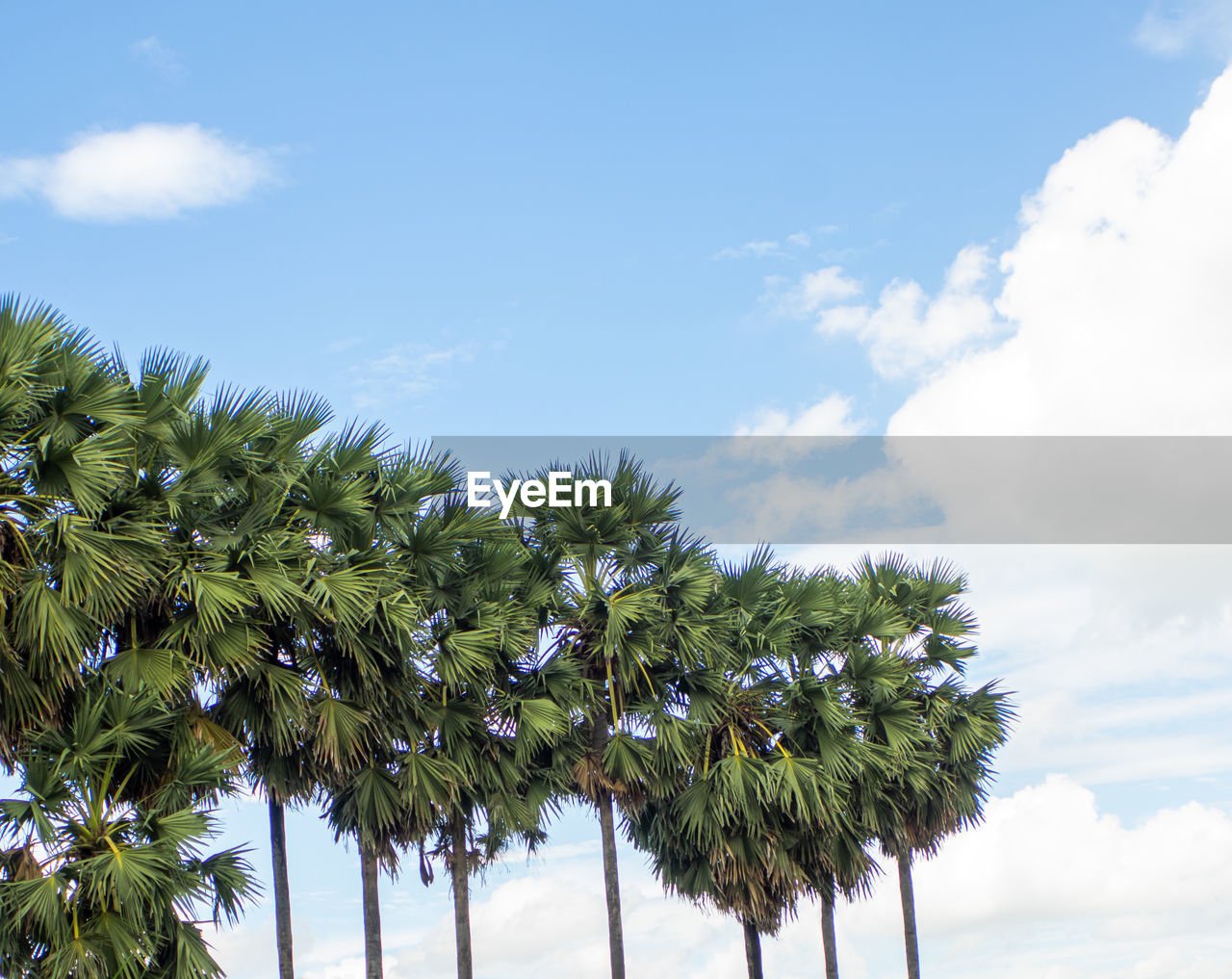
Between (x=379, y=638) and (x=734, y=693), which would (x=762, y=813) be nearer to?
(x=734, y=693)

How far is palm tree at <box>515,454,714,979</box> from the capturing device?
21844 millimetres

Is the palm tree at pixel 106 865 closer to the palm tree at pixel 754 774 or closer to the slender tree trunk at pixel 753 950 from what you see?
the palm tree at pixel 754 774

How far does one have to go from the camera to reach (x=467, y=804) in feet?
65.9

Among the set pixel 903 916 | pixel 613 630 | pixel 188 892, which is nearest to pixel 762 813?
pixel 613 630

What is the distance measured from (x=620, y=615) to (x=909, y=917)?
39.6 ft

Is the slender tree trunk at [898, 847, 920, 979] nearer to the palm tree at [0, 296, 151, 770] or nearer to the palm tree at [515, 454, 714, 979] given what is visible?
the palm tree at [515, 454, 714, 979]

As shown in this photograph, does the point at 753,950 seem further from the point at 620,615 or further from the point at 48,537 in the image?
the point at 48,537

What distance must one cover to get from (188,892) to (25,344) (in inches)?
263

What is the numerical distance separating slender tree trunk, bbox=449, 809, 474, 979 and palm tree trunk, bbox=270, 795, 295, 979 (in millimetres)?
2570

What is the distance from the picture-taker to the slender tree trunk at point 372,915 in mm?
18703

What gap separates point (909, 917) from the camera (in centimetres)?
2855

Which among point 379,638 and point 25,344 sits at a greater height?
point 25,344

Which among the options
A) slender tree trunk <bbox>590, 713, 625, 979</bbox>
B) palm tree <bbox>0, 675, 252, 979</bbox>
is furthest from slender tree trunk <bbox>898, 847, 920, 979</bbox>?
palm tree <bbox>0, 675, 252, 979</bbox>

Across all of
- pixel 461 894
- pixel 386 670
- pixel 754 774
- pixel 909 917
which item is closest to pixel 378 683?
pixel 386 670
